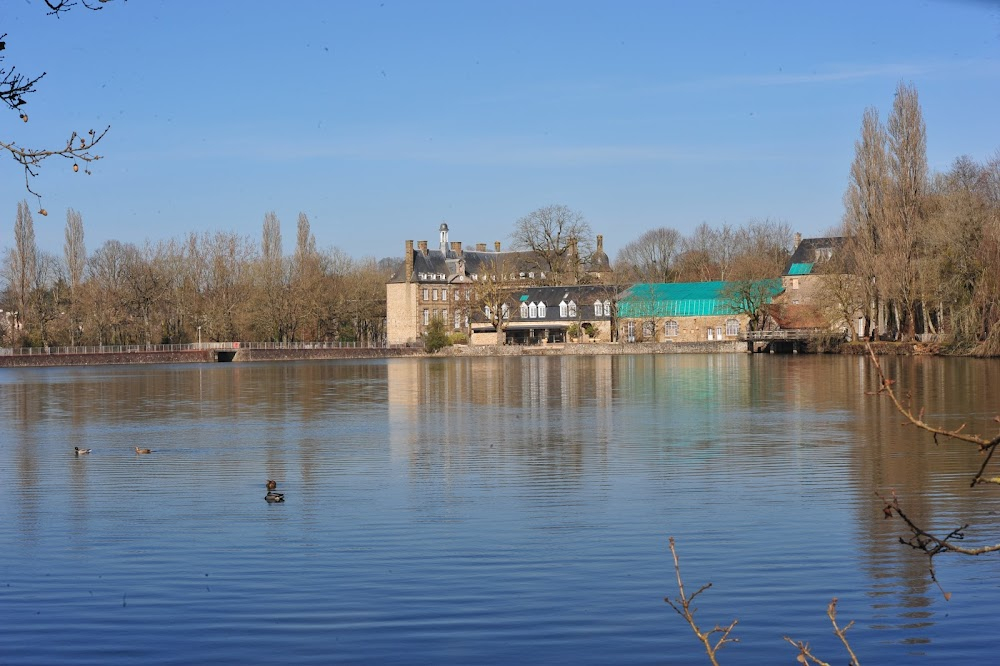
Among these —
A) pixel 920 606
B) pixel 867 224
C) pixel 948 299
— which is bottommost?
pixel 920 606

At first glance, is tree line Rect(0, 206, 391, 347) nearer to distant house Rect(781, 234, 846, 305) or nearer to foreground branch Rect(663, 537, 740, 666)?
distant house Rect(781, 234, 846, 305)

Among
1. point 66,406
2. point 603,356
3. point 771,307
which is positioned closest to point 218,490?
point 66,406

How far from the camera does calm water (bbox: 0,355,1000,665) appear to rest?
8984mm

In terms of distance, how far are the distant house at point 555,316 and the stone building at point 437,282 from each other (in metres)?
3.41

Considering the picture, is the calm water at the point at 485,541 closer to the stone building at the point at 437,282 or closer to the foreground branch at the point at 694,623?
the foreground branch at the point at 694,623

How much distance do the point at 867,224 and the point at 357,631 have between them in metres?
56.8

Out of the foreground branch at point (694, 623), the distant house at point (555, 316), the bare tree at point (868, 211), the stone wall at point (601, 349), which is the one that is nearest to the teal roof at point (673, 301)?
the distant house at point (555, 316)

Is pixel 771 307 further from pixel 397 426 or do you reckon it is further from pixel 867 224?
pixel 397 426

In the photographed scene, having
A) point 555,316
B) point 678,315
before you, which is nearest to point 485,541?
point 678,315

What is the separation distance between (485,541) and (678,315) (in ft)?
258

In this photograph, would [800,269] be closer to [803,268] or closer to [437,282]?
[803,268]

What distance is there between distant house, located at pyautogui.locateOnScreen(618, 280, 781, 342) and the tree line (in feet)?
82.4

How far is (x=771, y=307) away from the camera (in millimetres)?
84875

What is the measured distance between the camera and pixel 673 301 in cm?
9031
